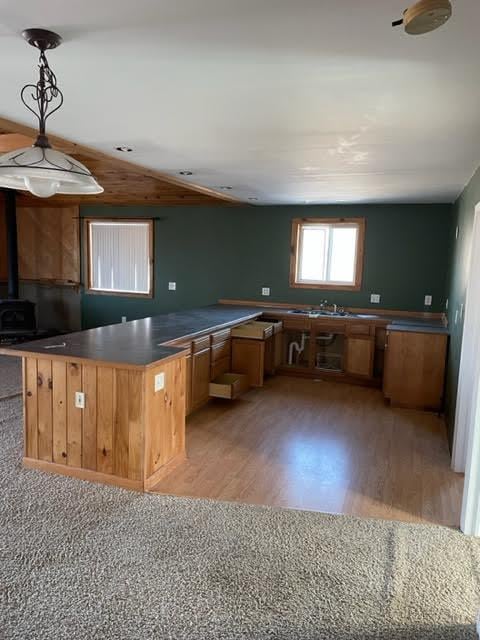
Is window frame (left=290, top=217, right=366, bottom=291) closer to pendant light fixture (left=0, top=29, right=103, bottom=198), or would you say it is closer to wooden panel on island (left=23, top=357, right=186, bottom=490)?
wooden panel on island (left=23, top=357, right=186, bottom=490)

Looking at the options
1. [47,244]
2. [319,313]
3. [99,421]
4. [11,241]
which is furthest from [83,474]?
[47,244]

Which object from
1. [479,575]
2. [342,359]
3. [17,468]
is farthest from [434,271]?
[17,468]

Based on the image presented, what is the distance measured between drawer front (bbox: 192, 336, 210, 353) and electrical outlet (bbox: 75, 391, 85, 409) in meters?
1.29

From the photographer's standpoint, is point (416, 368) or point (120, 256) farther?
point (120, 256)

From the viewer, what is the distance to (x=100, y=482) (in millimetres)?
2945

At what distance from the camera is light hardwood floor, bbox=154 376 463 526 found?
287 cm

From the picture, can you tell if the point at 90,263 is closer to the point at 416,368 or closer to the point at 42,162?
the point at 416,368

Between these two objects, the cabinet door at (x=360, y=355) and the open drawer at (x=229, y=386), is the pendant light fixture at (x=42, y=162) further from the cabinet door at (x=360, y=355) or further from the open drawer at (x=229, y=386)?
the cabinet door at (x=360, y=355)

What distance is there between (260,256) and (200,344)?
2479 millimetres

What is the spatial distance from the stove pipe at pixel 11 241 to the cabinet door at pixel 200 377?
409 centimetres

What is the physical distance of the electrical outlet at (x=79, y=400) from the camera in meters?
2.93

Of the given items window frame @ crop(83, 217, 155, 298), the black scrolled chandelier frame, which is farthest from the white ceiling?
window frame @ crop(83, 217, 155, 298)

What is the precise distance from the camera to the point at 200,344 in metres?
4.20

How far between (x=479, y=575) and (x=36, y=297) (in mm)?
7160
